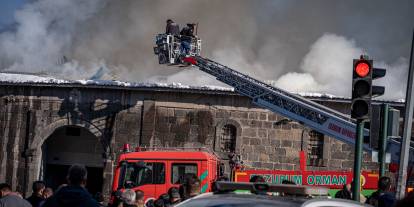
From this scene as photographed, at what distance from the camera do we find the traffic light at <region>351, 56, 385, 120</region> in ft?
37.9

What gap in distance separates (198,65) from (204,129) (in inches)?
135

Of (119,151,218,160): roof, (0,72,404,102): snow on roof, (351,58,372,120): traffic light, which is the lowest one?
(119,151,218,160): roof

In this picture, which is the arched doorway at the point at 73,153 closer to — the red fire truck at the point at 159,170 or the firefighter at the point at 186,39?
the firefighter at the point at 186,39

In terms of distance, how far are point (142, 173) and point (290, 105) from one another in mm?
5441

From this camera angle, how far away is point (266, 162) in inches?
1097

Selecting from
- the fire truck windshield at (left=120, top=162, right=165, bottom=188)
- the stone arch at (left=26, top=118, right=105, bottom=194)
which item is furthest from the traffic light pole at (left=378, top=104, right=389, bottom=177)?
the stone arch at (left=26, top=118, right=105, bottom=194)

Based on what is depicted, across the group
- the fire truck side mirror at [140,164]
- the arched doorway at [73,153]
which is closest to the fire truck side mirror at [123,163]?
the fire truck side mirror at [140,164]

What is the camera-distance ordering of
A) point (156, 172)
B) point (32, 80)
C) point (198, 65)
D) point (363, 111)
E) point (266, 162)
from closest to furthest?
point (363, 111), point (156, 172), point (198, 65), point (266, 162), point (32, 80)

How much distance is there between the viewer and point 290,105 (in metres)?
21.1

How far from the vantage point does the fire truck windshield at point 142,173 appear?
679 inches

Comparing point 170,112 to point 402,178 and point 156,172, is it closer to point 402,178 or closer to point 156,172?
point 156,172

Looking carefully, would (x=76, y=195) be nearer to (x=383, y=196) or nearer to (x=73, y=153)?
(x=383, y=196)

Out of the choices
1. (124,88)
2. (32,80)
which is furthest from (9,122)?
(124,88)

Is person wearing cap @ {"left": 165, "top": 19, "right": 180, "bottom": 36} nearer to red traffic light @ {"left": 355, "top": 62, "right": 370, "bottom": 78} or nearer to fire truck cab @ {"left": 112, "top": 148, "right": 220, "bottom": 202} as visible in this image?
fire truck cab @ {"left": 112, "top": 148, "right": 220, "bottom": 202}
